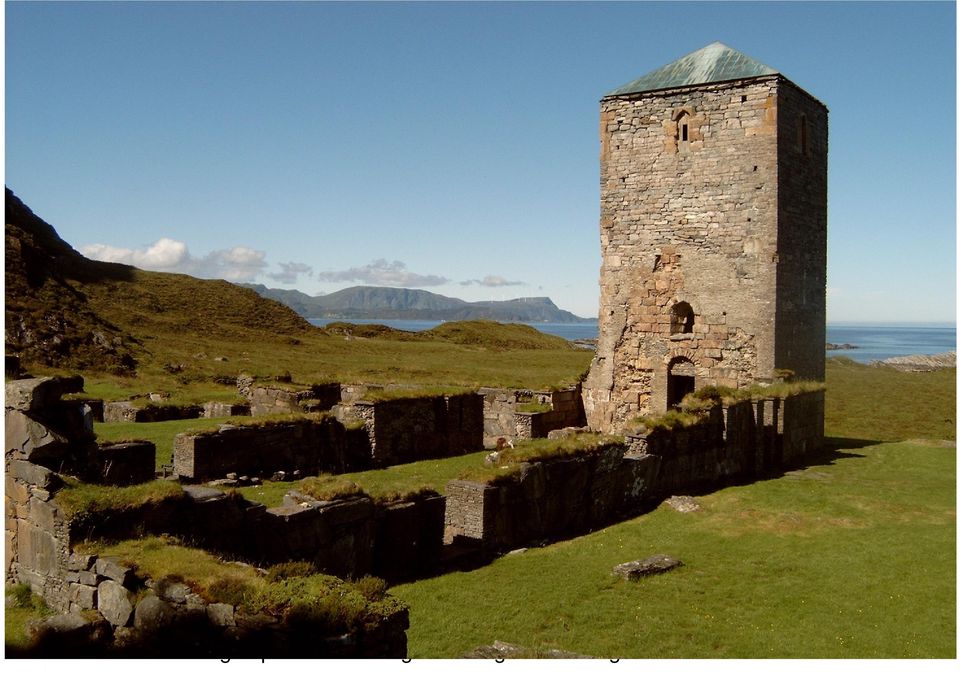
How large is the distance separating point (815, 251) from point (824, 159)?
2.91 meters

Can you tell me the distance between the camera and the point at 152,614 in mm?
7422

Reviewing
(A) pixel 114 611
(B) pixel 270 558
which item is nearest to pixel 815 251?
(B) pixel 270 558

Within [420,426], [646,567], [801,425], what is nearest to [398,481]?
[420,426]

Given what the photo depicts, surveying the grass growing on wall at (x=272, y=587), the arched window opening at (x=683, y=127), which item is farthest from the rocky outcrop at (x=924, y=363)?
the grass growing on wall at (x=272, y=587)

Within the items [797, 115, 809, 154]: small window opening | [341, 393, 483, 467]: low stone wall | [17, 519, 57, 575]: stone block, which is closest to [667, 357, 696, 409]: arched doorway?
[341, 393, 483, 467]: low stone wall

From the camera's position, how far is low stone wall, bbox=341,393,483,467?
801 inches

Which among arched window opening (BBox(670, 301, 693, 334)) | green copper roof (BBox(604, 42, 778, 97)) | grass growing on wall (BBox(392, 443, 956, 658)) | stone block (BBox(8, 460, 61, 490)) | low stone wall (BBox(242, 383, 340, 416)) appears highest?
green copper roof (BBox(604, 42, 778, 97))

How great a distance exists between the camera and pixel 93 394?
28.6 meters

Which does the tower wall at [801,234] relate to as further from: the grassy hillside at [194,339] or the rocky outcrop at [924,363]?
the rocky outcrop at [924,363]

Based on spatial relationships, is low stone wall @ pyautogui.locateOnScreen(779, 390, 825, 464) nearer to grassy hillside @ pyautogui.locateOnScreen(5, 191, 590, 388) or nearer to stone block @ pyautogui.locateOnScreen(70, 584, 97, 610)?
grassy hillside @ pyautogui.locateOnScreen(5, 191, 590, 388)

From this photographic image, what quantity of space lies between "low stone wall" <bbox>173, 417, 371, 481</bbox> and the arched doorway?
29.9 ft

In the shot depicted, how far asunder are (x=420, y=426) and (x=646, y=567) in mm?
10603

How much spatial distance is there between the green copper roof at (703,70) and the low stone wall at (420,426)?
10252mm

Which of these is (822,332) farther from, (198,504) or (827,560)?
(198,504)
